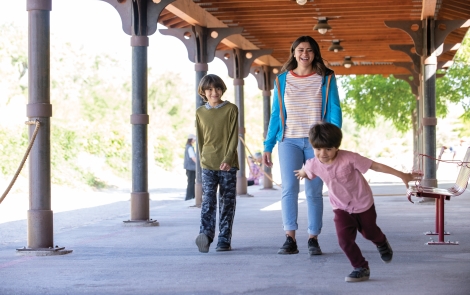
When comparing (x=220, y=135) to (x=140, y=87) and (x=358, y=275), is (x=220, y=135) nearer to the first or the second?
(x=358, y=275)

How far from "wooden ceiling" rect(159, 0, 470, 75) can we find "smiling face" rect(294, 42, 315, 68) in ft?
19.3

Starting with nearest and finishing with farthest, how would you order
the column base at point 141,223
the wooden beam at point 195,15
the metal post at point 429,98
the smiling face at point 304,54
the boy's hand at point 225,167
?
the smiling face at point 304,54, the boy's hand at point 225,167, the column base at point 141,223, the wooden beam at point 195,15, the metal post at point 429,98

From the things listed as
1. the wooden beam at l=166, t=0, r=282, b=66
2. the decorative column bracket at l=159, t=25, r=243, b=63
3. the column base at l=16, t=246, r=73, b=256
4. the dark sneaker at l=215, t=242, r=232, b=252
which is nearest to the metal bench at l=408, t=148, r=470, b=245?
the dark sneaker at l=215, t=242, r=232, b=252

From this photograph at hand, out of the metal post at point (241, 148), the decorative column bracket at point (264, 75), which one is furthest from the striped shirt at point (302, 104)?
the decorative column bracket at point (264, 75)

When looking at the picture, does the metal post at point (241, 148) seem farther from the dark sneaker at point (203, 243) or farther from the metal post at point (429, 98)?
the dark sneaker at point (203, 243)

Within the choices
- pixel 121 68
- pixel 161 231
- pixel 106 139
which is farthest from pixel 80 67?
pixel 161 231

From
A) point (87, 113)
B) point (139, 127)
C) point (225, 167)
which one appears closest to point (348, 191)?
point (225, 167)

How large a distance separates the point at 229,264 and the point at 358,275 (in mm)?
1348

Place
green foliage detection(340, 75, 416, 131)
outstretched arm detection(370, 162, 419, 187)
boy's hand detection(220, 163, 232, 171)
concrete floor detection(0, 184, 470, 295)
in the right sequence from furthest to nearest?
1. green foliage detection(340, 75, 416, 131)
2. boy's hand detection(220, 163, 232, 171)
3. concrete floor detection(0, 184, 470, 295)
4. outstretched arm detection(370, 162, 419, 187)

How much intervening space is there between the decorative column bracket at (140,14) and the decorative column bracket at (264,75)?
10911 mm

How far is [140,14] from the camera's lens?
1087cm

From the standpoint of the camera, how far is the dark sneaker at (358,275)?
5.72m

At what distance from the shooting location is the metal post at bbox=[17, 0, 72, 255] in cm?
769

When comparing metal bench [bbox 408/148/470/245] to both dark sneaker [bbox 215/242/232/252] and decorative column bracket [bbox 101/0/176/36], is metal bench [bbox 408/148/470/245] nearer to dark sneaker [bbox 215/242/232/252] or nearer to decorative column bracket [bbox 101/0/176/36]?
dark sneaker [bbox 215/242/232/252]
